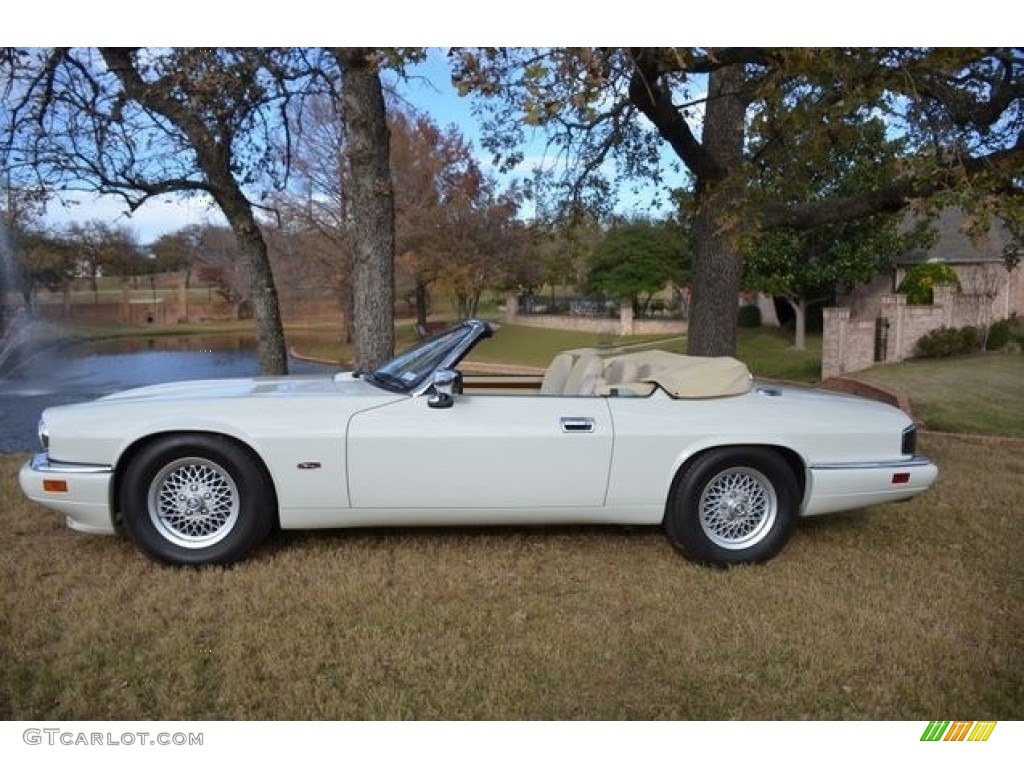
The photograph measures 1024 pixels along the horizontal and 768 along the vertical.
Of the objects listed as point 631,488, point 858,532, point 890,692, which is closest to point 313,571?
point 631,488

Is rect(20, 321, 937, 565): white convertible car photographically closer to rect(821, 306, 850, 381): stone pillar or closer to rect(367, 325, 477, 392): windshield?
rect(367, 325, 477, 392): windshield

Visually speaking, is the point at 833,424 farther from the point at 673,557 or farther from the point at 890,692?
the point at 890,692

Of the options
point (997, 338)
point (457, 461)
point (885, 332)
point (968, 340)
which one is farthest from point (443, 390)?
point (997, 338)

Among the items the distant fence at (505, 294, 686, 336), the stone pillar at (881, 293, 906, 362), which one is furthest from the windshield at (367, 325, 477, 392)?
the distant fence at (505, 294, 686, 336)

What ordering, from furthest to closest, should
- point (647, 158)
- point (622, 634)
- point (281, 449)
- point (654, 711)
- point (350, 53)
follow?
point (647, 158)
point (350, 53)
point (281, 449)
point (622, 634)
point (654, 711)

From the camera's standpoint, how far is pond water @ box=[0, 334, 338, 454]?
537 inches

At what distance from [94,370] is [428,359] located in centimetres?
1975

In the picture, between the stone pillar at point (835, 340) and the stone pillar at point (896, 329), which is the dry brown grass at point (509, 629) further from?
the stone pillar at point (896, 329)

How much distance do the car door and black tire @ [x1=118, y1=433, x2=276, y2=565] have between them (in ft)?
1.71

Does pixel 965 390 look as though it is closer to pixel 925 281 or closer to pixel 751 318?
pixel 925 281

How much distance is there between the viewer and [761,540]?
4.28 metres

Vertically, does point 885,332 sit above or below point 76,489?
above

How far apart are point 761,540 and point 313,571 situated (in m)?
2.43

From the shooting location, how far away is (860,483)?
4.27 meters
